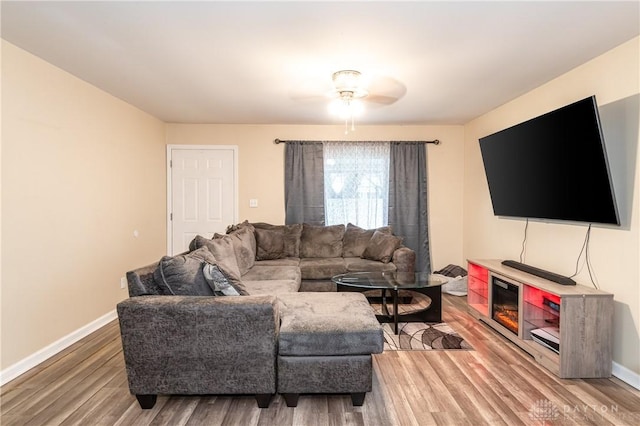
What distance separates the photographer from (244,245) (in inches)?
156

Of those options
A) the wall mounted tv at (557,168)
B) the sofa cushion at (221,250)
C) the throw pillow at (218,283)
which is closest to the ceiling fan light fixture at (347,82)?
the wall mounted tv at (557,168)

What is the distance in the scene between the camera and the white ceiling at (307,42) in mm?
2016

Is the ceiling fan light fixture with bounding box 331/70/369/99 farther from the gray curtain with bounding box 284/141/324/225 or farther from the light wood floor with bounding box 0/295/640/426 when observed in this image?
the light wood floor with bounding box 0/295/640/426

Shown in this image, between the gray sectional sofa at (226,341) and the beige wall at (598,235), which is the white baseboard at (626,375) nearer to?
the beige wall at (598,235)

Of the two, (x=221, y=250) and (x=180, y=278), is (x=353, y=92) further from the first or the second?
(x=180, y=278)

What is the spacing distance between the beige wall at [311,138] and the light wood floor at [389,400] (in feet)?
8.81

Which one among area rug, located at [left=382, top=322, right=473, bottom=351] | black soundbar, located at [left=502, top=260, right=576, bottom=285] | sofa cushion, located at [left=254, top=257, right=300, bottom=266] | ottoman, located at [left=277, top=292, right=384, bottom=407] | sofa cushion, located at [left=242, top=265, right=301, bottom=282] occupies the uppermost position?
black soundbar, located at [left=502, top=260, right=576, bottom=285]

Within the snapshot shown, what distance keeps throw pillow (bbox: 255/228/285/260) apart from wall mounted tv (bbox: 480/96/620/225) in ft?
9.07

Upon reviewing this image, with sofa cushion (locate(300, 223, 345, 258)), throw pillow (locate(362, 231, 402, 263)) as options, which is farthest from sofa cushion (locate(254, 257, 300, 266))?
throw pillow (locate(362, 231, 402, 263))

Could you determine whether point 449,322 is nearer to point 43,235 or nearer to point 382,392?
point 382,392

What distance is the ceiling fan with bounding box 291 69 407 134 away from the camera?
→ 2.92 meters

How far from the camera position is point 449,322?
11.8ft

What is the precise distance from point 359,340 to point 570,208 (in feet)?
6.74

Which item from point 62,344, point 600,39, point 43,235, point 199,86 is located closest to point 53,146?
point 43,235
